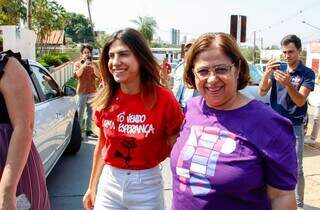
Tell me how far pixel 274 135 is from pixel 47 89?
4.47 metres

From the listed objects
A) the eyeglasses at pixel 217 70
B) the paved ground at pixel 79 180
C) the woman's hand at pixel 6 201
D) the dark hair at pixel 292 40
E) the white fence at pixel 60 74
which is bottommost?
the paved ground at pixel 79 180

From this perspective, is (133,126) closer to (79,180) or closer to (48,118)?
(48,118)

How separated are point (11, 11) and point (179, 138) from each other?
107 ft

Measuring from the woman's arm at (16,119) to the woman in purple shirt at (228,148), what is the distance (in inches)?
26.0

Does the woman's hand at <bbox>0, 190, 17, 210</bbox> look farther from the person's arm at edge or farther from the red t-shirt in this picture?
the person's arm at edge

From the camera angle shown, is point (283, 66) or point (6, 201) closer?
point (6, 201)

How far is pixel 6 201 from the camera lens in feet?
6.42

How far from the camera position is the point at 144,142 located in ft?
8.48

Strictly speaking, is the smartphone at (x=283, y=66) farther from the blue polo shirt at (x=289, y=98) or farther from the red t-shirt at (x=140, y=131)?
the red t-shirt at (x=140, y=131)

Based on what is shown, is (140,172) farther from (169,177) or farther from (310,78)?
(169,177)

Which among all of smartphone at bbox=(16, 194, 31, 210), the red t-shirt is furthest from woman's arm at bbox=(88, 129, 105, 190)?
smartphone at bbox=(16, 194, 31, 210)

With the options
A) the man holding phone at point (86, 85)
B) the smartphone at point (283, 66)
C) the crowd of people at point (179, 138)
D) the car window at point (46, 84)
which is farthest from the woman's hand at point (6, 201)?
the man holding phone at point (86, 85)

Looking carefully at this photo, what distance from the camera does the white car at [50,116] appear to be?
4.66m

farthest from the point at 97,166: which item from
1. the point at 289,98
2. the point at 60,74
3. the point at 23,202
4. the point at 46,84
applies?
the point at 60,74
